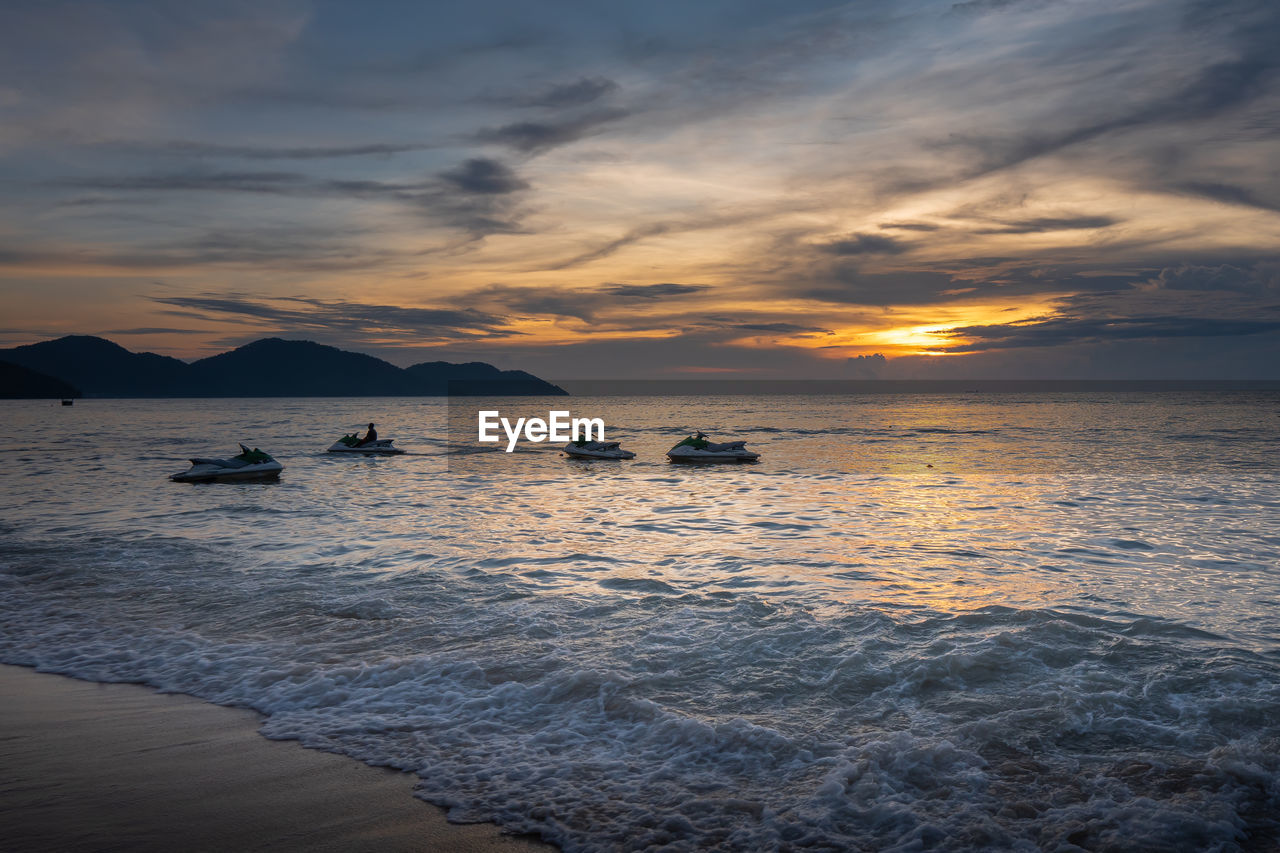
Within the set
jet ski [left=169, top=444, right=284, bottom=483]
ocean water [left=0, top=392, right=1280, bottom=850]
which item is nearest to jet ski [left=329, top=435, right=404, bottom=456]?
jet ski [left=169, top=444, right=284, bottom=483]

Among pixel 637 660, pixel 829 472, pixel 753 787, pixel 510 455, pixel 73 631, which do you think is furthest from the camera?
Answer: pixel 510 455

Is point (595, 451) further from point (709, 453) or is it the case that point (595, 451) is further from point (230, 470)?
point (230, 470)

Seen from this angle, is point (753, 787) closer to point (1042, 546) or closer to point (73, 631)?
point (73, 631)

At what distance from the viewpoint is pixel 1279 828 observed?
17.5 ft

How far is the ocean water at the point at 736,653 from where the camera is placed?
5.74m

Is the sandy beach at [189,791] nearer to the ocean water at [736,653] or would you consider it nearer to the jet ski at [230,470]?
the ocean water at [736,653]

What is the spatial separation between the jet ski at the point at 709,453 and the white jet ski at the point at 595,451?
3223 millimetres

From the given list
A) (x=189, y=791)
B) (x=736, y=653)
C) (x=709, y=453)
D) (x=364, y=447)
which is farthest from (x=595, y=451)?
(x=189, y=791)

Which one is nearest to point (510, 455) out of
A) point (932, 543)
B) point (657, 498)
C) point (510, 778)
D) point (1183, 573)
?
point (657, 498)

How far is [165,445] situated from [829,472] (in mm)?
50184

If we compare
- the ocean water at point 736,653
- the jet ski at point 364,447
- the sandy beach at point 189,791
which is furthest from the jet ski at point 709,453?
the sandy beach at point 189,791

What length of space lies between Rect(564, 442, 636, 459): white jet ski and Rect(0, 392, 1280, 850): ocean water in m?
20.5

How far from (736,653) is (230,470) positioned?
28.8m

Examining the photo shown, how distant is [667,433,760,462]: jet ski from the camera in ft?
132
